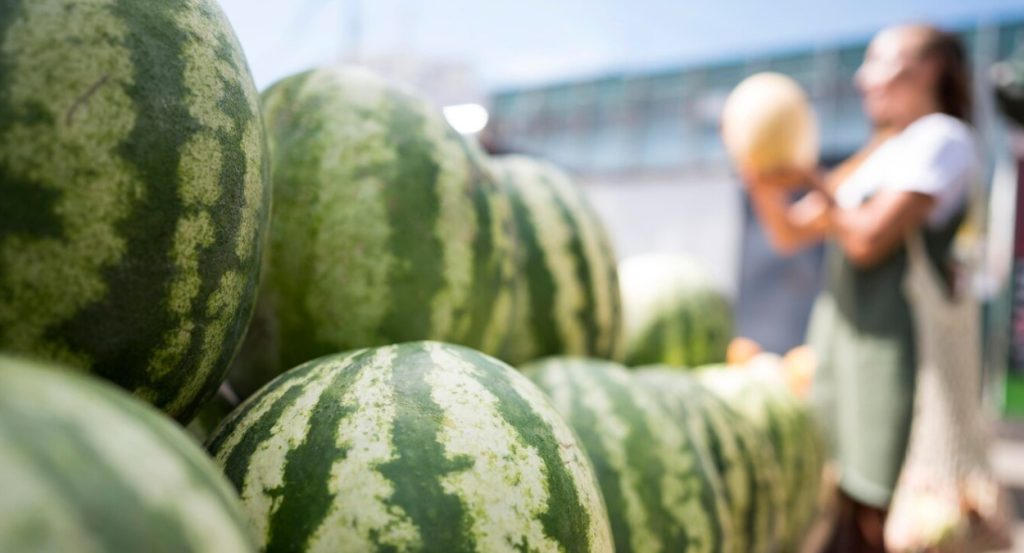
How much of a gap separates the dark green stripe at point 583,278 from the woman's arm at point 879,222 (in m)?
0.87

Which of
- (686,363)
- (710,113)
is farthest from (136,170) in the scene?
(710,113)

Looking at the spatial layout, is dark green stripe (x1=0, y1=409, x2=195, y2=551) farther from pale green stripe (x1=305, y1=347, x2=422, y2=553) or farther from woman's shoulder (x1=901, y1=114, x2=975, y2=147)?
woman's shoulder (x1=901, y1=114, x2=975, y2=147)

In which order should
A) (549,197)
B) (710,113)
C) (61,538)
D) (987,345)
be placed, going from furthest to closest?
(710,113)
(987,345)
(549,197)
(61,538)

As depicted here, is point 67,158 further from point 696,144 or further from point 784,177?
point 696,144

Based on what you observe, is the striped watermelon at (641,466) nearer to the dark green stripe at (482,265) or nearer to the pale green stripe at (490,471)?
the dark green stripe at (482,265)

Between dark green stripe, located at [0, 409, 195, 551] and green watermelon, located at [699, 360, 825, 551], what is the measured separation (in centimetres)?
110

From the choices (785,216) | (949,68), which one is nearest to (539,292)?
(785,216)

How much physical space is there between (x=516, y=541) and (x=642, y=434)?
41cm

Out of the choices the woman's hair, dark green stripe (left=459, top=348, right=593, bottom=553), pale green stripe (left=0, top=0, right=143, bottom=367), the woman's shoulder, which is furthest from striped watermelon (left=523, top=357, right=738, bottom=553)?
the woman's hair

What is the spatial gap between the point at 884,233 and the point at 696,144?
221 inches

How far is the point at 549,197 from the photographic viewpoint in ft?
3.88

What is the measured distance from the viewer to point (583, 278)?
3.74 feet

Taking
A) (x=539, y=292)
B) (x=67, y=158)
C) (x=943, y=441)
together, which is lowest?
(x=943, y=441)

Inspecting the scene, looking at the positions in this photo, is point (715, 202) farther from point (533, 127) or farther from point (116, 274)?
point (116, 274)
